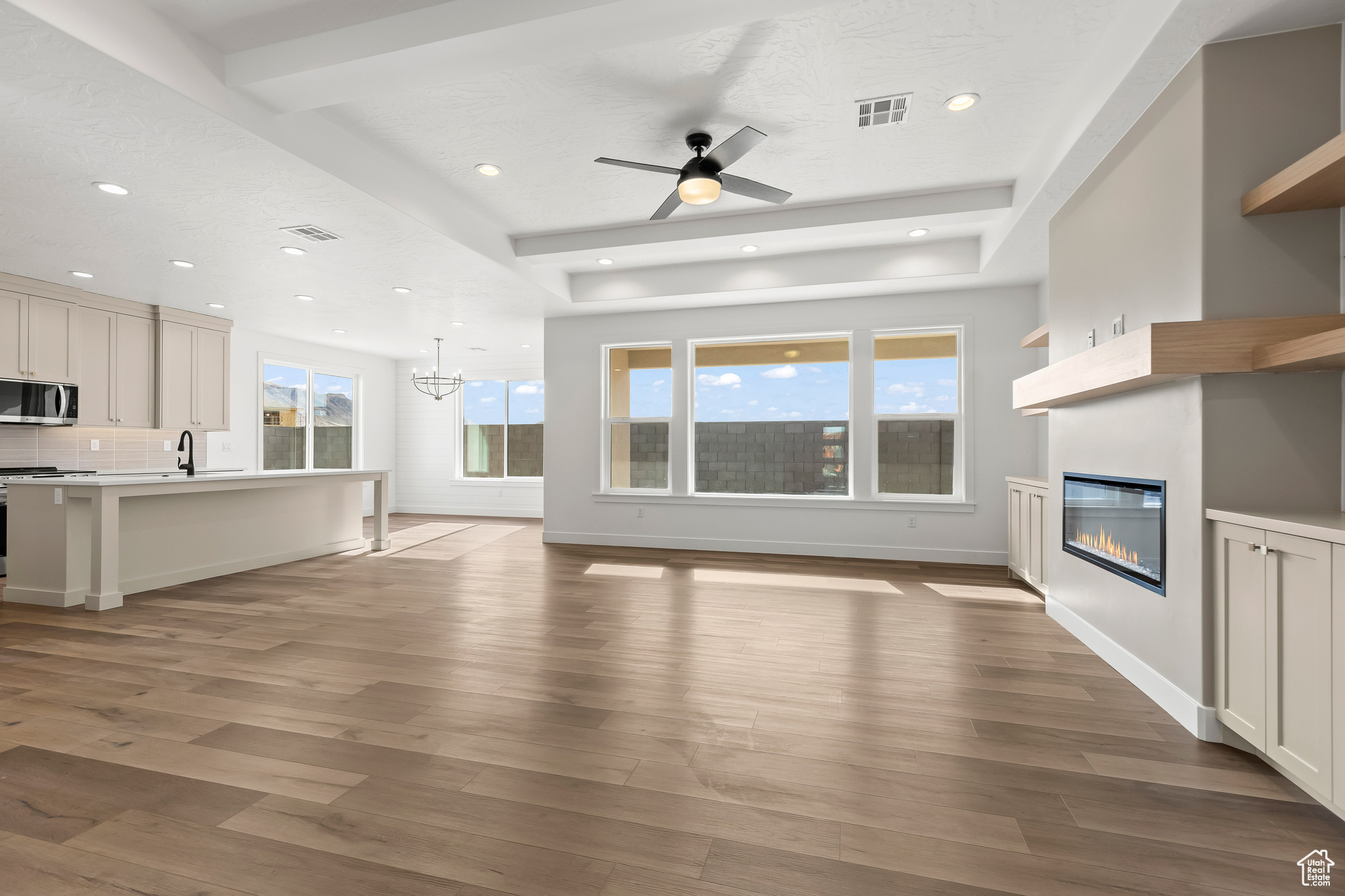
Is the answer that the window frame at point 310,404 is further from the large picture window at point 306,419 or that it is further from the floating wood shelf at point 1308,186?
the floating wood shelf at point 1308,186

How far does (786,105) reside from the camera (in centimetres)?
329

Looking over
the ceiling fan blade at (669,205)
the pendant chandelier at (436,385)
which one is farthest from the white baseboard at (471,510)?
the ceiling fan blade at (669,205)

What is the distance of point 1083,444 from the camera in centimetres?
355

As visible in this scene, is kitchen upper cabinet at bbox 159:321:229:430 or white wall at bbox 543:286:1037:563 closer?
white wall at bbox 543:286:1037:563

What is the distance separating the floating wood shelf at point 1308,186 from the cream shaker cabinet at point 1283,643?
1096mm

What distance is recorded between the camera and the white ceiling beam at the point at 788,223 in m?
4.46

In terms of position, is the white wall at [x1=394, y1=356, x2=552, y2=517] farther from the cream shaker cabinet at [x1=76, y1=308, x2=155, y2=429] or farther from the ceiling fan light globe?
the ceiling fan light globe

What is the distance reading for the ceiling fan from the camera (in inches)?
126

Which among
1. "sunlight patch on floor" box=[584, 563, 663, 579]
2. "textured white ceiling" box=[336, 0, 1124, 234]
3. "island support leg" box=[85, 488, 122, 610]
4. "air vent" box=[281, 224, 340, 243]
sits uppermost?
"textured white ceiling" box=[336, 0, 1124, 234]

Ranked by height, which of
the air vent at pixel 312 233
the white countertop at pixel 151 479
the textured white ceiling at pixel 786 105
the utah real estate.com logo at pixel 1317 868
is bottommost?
the utah real estate.com logo at pixel 1317 868

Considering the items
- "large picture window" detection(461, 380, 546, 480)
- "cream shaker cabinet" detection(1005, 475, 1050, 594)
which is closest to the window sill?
"cream shaker cabinet" detection(1005, 475, 1050, 594)

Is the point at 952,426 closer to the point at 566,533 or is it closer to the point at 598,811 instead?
the point at 566,533

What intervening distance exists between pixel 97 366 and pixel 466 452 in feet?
15.7

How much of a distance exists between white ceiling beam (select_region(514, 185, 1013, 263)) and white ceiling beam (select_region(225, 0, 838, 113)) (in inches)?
95.3
